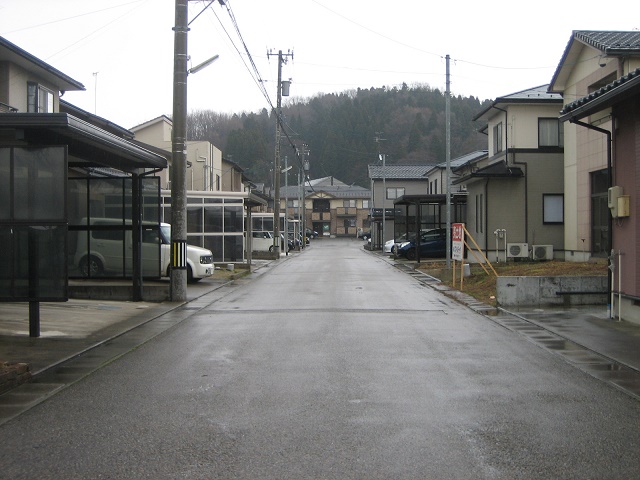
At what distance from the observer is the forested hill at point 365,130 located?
82.6 m

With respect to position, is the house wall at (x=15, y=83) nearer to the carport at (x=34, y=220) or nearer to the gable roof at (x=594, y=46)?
the carport at (x=34, y=220)

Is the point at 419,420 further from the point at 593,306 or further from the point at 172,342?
the point at 593,306

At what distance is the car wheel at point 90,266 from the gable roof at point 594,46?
47.9 ft

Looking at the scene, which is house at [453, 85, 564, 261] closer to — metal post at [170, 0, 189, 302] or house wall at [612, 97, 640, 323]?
metal post at [170, 0, 189, 302]

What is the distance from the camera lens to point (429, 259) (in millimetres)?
37750

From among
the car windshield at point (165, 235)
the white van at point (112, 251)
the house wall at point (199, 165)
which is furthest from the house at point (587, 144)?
Result: the house wall at point (199, 165)

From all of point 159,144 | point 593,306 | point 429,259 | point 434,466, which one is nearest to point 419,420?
point 434,466

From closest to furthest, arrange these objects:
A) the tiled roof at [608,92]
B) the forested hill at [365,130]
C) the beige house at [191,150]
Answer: the tiled roof at [608,92]
the beige house at [191,150]
the forested hill at [365,130]

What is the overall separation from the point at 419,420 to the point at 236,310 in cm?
915

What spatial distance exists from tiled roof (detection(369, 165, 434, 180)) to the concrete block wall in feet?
187

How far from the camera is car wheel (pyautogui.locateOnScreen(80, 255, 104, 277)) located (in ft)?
55.7

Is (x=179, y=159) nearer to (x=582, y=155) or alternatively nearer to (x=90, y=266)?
(x=90, y=266)

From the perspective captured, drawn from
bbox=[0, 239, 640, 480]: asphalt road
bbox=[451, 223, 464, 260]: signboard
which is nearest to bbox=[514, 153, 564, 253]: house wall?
bbox=[451, 223, 464, 260]: signboard

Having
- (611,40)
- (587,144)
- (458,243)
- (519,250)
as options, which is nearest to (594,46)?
(611,40)
